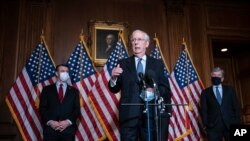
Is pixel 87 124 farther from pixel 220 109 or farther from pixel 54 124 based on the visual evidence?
pixel 220 109

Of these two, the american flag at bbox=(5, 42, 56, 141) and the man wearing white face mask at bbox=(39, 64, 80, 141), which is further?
the american flag at bbox=(5, 42, 56, 141)

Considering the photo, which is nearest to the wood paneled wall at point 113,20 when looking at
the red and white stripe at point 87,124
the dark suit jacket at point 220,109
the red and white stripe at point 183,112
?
the red and white stripe at point 183,112

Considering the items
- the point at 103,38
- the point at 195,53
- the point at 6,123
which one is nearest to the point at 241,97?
the point at 195,53

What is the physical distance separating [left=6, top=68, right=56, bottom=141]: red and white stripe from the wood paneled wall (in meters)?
0.61

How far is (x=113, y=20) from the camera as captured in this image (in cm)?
596

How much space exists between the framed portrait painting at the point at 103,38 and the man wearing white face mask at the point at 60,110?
1.23 meters

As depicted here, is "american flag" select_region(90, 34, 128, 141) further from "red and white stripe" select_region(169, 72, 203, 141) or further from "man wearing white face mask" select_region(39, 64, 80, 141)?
"red and white stripe" select_region(169, 72, 203, 141)

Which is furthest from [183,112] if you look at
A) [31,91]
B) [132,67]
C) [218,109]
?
[132,67]

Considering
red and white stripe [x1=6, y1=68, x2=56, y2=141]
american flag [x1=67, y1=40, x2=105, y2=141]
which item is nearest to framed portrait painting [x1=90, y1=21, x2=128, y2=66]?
american flag [x1=67, y1=40, x2=105, y2=141]

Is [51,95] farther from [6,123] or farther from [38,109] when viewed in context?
[6,123]

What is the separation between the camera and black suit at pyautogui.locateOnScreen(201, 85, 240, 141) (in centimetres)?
461

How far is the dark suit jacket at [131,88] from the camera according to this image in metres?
2.51

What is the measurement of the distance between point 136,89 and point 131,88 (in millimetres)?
48

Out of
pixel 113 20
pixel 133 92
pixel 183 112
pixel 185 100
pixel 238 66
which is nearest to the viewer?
pixel 133 92
